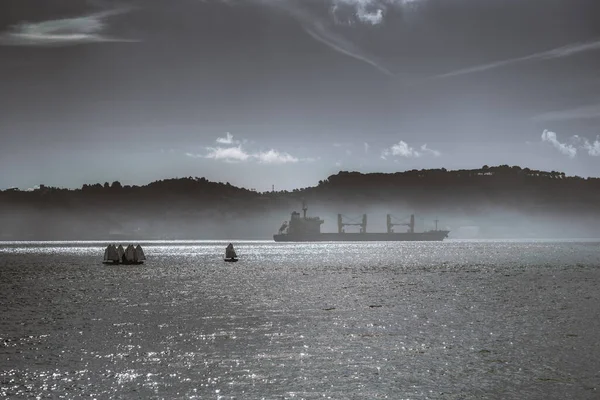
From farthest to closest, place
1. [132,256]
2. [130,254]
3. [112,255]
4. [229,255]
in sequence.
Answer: [229,255]
[132,256]
[130,254]
[112,255]

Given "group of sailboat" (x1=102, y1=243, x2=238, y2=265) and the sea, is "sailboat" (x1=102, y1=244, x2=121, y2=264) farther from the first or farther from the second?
the sea

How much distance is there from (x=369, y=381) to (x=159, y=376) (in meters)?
8.57

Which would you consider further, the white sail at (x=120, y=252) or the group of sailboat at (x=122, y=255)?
the group of sailboat at (x=122, y=255)

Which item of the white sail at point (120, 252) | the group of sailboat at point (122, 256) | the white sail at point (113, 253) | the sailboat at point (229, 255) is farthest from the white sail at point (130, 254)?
the sailboat at point (229, 255)

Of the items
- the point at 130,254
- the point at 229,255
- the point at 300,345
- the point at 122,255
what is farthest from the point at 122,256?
the point at 300,345

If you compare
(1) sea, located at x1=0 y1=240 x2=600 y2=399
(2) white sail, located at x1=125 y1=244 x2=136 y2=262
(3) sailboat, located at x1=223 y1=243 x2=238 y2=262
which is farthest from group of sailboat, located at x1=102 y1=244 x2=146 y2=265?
(1) sea, located at x1=0 y1=240 x2=600 y2=399

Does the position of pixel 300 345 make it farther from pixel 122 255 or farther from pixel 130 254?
pixel 122 255

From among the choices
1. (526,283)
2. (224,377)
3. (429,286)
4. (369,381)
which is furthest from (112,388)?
(526,283)

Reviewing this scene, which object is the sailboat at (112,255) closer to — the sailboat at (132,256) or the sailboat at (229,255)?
A: the sailboat at (132,256)

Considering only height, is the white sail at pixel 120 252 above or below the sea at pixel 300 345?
above

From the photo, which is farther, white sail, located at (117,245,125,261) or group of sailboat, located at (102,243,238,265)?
group of sailboat, located at (102,243,238,265)

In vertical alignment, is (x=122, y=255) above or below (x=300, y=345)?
above

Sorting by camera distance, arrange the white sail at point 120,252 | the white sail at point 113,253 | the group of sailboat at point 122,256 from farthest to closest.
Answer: the group of sailboat at point 122,256 < the white sail at point 120,252 < the white sail at point 113,253

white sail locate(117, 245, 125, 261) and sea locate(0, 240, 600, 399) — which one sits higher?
white sail locate(117, 245, 125, 261)
